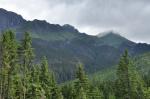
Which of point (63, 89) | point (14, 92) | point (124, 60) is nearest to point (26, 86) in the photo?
point (14, 92)

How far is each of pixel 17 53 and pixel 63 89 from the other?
210ft

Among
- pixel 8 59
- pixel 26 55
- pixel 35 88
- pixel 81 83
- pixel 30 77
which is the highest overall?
pixel 26 55

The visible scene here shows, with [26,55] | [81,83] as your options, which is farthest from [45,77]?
[26,55]

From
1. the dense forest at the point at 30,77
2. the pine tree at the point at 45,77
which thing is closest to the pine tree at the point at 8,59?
the dense forest at the point at 30,77

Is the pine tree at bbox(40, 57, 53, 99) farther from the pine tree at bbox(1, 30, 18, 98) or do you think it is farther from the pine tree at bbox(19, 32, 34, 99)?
the pine tree at bbox(1, 30, 18, 98)

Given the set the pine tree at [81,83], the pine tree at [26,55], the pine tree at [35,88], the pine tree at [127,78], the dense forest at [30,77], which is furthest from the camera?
the pine tree at [127,78]

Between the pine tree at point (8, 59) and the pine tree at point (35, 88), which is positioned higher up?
the pine tree at point (8, 59)

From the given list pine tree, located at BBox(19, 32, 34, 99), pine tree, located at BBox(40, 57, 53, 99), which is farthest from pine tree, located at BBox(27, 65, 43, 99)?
pine tree, located at BBox(19, 32, 34, 99)

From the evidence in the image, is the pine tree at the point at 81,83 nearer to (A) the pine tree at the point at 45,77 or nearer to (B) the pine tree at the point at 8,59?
(A) the pine tree at the point at 45,77

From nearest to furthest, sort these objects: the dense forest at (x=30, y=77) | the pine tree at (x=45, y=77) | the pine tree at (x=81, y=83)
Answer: the dense forest at (x=30, y=77) < the pine tree at (x=45, y=77) < the pine tree at (x=81, y=83)

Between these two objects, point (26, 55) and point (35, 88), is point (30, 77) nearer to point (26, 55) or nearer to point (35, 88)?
point (35, 88)

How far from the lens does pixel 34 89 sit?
8525 cm

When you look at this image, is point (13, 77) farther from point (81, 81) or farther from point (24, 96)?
point (81, 81)

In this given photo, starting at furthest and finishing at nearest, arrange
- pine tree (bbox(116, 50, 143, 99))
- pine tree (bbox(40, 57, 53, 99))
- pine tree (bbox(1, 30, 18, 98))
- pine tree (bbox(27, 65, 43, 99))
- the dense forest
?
pine tree (bbox(116, 50, 143, 99)), pine tree (bbox(40, 57, 53, 99)), pine tree (bbox(27, 65, 43, 99)), the dense forest, pine tree (bbox(1, 30, 18, 98))
